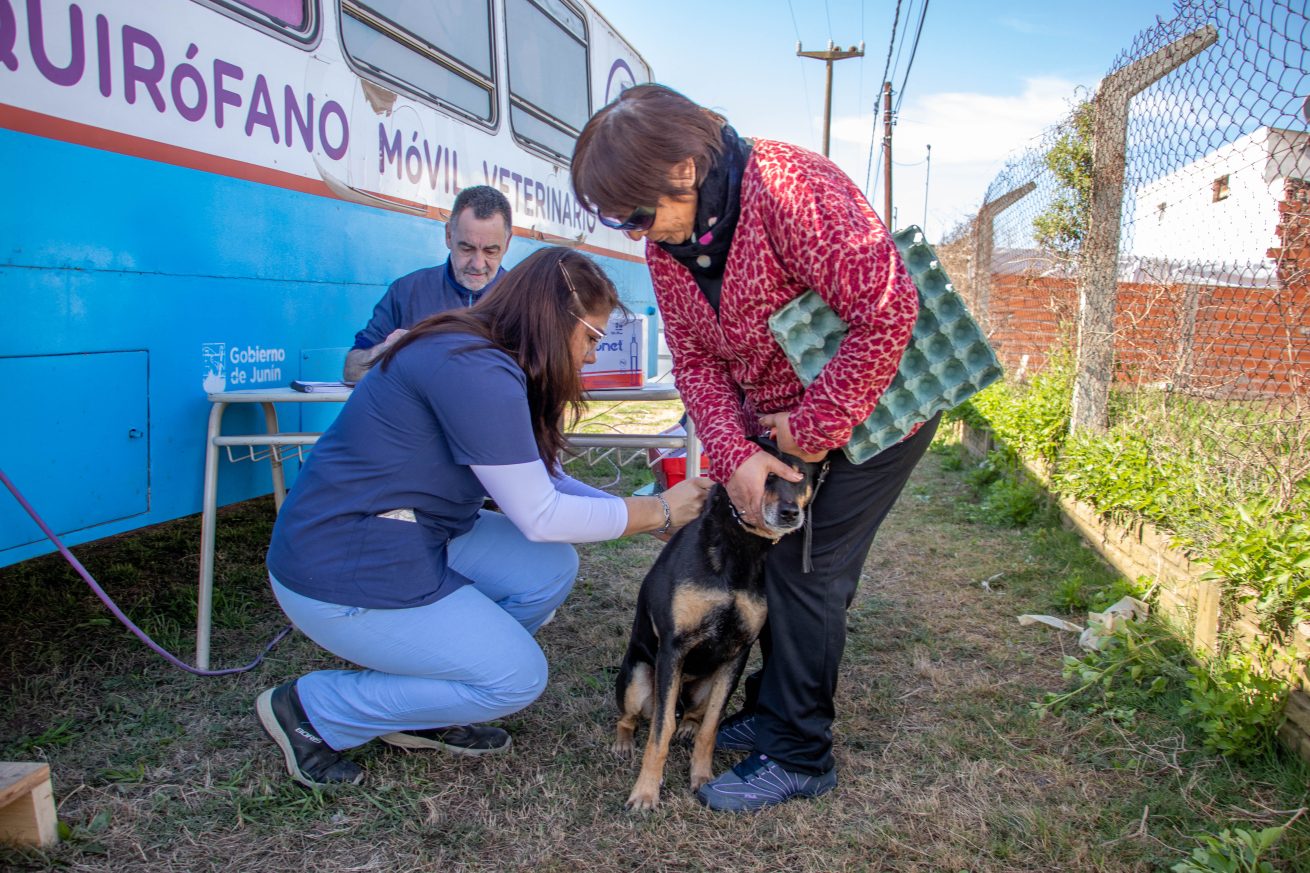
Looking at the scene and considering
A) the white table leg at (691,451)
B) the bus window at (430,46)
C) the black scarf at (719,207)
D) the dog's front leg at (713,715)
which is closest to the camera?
the black scarf at (719,207)

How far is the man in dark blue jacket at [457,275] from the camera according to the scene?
3.67 metres

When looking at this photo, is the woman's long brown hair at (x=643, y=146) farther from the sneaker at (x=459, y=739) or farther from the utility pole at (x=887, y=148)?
the utility pole at (x=887, y=148)

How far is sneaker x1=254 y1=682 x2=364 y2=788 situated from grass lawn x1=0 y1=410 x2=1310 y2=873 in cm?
5

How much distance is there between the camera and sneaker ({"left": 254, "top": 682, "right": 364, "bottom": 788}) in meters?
2.40

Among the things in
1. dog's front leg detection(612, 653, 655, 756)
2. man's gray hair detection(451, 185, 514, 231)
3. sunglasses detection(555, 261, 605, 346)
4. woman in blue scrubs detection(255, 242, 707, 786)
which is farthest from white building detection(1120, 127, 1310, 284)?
man's gray hair detection(451, 185, 514, 231)

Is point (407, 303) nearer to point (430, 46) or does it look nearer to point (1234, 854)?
point (430, 46)

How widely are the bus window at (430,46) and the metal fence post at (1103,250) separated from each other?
3.18m

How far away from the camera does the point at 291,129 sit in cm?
318

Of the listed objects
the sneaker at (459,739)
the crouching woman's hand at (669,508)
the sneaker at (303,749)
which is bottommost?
the sneaker at (459,739)

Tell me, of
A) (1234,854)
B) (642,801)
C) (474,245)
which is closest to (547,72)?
(474,245)

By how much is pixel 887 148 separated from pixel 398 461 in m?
24.0

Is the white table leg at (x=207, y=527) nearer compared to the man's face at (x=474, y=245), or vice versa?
the white table leg at (x=207, y=527)

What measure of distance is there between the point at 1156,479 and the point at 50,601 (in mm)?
4658

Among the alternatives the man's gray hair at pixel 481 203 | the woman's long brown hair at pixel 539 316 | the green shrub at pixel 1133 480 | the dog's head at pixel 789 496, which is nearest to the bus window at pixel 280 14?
the man's gray hair at pixel 481 203
